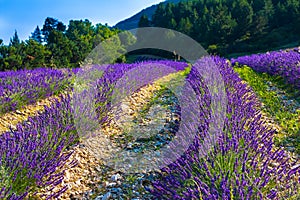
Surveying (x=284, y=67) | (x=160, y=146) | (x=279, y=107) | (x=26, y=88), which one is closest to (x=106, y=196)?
(x=160, y=146)

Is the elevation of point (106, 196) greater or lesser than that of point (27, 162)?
lesser

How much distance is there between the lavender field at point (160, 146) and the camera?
217cm

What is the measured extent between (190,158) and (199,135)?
0.42m

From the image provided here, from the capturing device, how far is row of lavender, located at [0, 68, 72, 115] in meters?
4.77

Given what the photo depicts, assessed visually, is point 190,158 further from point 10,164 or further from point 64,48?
point 64,48

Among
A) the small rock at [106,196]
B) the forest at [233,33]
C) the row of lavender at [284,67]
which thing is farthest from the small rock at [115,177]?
the forest at [233,33]

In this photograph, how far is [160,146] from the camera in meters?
3.81

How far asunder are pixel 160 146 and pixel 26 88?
9.48 ft

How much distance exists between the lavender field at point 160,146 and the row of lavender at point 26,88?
2 centimetres

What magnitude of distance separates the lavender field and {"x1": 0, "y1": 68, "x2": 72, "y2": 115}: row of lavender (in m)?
0.02

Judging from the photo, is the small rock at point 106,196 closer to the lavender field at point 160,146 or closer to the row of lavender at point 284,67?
the lavender field at point 160,146

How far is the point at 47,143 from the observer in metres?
2.80

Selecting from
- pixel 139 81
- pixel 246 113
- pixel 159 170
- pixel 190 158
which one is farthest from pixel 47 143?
pixel 139 81

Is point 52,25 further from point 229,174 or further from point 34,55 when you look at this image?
point 229,174
